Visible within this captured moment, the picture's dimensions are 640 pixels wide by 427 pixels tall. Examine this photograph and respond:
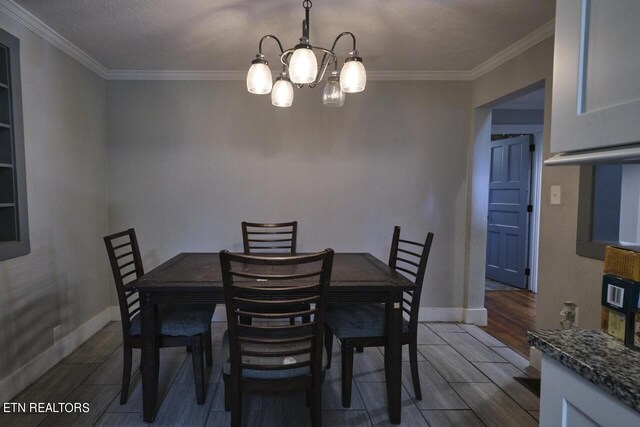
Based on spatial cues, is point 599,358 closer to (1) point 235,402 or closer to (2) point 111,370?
(1) point 235,402

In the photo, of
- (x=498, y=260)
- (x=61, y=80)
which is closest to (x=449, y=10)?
(x=61, y=80)

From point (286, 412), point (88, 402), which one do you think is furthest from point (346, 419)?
point (88, 402)

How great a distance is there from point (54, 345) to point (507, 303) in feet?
13.9

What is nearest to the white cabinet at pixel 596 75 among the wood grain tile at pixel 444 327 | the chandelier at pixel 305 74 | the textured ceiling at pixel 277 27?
the chandelier at pixel 305 74

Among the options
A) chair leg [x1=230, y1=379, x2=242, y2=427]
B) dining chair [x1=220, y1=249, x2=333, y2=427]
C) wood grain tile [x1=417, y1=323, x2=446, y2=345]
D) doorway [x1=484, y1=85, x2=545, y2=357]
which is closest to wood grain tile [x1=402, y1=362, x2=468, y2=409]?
wood grain tile [x1=417, y1=323, x2=446, y2=345]

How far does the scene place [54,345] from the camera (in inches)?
94.2

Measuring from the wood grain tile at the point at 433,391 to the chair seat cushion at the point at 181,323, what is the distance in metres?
1.31

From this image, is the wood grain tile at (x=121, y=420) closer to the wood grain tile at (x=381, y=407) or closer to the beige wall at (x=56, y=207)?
the beige wall at (x=56, y=207)

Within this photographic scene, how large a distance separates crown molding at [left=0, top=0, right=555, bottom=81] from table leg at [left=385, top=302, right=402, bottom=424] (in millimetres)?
2059

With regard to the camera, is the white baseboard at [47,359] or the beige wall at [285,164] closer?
the white baseboard at [47,359]

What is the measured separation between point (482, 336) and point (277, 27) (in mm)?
2913

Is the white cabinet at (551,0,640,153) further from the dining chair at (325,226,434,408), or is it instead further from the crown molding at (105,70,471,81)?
the crown molding at (105,70,471,81)

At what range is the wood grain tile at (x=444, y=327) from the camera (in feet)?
10.0

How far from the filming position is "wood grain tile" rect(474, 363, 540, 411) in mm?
2006
